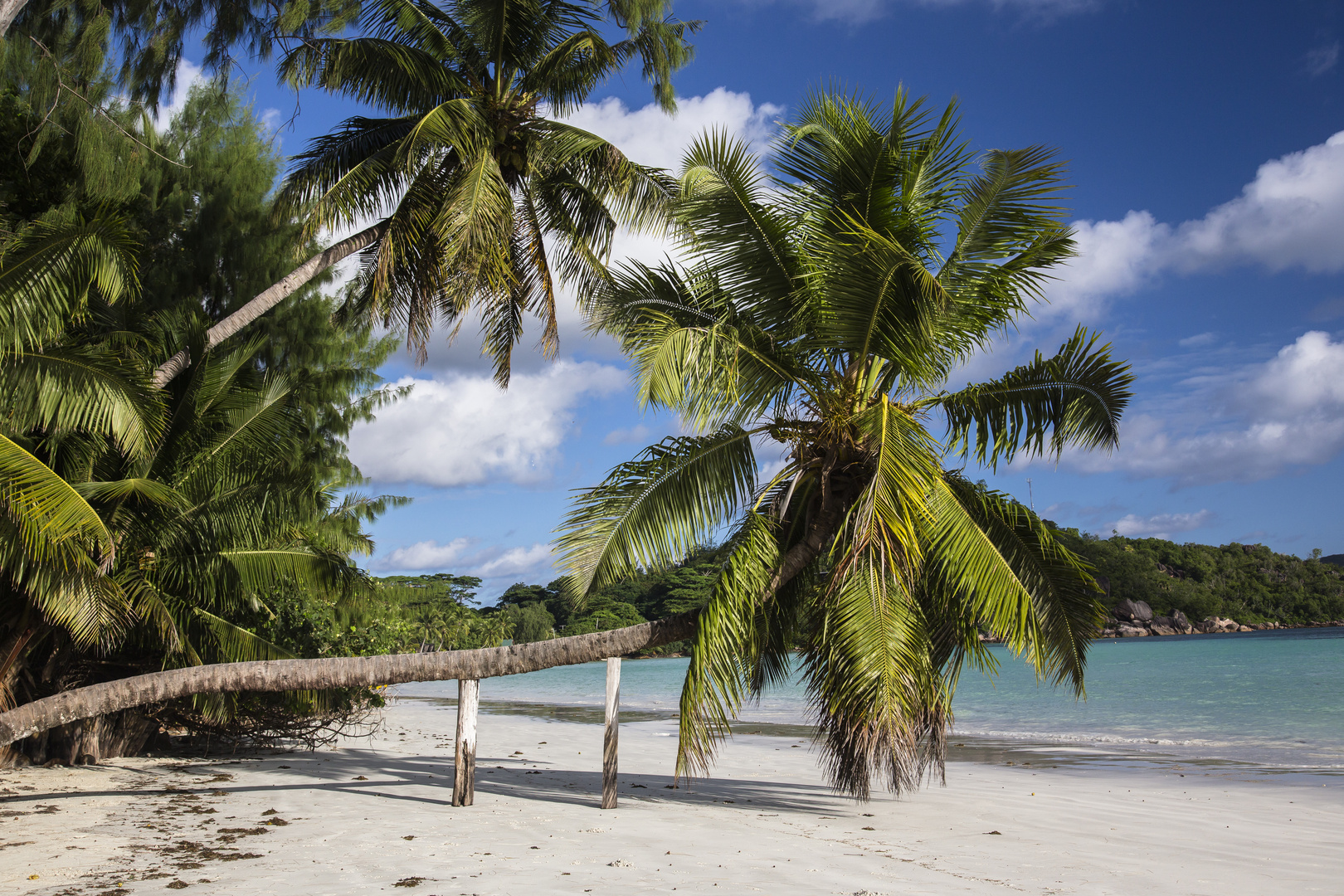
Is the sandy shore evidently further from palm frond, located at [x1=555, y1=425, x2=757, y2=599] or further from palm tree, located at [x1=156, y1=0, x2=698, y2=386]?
palm tree, located at [x1=156, y1=0, x2=698, y2=386]

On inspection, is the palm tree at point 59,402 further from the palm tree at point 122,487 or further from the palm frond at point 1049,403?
the palm frond at point 1049,403

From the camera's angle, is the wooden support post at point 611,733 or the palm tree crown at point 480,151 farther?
the palm tree crown at point 480,151

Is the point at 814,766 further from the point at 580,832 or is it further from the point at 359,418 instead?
the point at 359,418

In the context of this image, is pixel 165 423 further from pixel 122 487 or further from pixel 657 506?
pixel 657 506

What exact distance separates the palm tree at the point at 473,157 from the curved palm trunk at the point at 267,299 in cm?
3

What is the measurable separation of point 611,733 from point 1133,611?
75781 mm

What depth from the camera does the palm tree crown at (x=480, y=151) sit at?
11.1m

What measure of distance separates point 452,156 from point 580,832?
8942mm

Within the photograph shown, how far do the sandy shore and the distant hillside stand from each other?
61.3 m

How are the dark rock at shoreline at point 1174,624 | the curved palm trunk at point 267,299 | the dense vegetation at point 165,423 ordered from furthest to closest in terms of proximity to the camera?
the dark rock at shoreline at point 1174,624 < the curved palm trunk at point 267,299 < the dense vegetation at point 165,423

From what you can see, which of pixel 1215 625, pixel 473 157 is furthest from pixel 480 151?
pixel 1215 625

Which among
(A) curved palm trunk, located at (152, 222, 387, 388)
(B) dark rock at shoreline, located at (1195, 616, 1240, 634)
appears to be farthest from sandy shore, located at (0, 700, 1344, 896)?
(B) dark rock at shoreline, located at (1195, 616, 1240, 634)

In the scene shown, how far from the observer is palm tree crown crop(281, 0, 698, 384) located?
11.1 m

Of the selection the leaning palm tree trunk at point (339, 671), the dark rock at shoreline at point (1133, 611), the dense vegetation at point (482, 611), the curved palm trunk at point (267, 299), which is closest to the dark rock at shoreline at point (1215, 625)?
the dark rock at shoreline at point (1133, 611)
